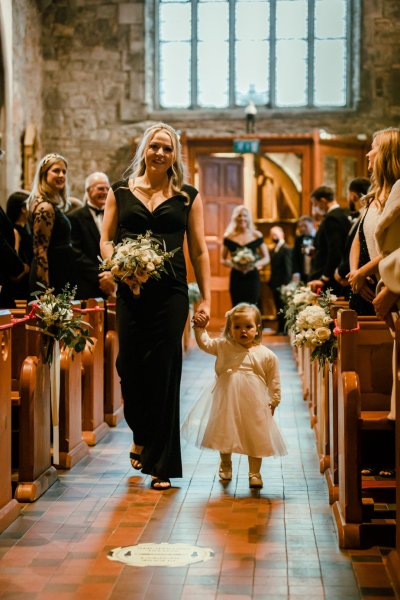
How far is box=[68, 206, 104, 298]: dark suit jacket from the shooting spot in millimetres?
7309

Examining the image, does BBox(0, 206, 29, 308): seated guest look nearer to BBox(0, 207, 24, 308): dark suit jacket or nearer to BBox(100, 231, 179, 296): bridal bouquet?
BBox(0, 207, 24, 308): dark suit jacket

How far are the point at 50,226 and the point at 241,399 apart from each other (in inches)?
71.8

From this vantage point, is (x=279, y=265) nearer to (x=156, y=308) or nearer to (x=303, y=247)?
(x=303, y=247)

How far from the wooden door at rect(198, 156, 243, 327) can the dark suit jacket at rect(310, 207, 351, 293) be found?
7795mm

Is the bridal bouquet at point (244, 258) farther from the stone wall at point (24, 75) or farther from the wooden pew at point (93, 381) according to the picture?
the wooden pew at point (93, 381)

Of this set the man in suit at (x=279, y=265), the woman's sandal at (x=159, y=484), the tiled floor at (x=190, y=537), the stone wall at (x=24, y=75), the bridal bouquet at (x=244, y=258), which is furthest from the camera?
the man in suit at (x=279, y=265)

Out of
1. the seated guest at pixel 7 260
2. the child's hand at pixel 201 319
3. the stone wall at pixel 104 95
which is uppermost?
the stone wall at pixel 104 95

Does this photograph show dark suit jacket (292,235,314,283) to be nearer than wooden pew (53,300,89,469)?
No

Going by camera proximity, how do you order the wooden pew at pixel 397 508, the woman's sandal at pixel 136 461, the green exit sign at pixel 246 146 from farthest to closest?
the green exit sign at pixel 246 146 → the woman's sandal at pixel 136 461 → the wooden pew at pixel 397 508

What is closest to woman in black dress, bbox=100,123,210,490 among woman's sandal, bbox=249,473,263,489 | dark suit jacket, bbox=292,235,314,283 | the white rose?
woman's sandal, bbox=249,473,263,489

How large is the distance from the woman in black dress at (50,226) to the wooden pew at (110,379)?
890 millimetres

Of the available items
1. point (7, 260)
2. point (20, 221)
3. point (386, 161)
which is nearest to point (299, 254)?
point (20, 221)

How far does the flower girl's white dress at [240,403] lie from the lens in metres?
5.24

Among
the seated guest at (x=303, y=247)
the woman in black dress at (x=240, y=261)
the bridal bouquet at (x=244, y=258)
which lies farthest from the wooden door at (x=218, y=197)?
the seated guest at (x=303, y=247)
